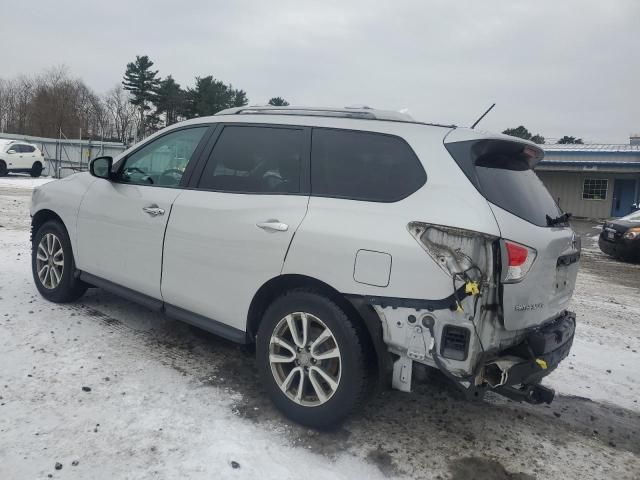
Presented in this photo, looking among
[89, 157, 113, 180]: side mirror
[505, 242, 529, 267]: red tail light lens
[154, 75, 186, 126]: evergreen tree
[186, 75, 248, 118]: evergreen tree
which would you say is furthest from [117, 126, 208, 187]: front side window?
[154, 75, 186, 126]: evergreen tree

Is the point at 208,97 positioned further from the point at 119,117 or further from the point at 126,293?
the point at 126,293

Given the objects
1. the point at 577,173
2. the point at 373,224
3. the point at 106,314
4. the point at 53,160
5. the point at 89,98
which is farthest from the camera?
the point at 89,98

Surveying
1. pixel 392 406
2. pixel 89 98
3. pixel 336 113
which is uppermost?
pixel 89 98

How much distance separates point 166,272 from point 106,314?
1.47 metres

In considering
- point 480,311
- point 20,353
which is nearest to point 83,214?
point 20,353

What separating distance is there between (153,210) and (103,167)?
0.86m

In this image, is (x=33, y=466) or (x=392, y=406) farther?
(x=392, y=406)

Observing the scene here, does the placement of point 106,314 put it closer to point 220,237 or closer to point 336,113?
point 220,237

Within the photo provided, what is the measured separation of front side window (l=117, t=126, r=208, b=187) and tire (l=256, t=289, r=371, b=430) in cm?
146

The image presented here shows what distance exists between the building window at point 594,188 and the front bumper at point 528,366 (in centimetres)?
2893

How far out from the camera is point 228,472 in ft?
8.47

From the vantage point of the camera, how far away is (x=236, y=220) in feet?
10.8

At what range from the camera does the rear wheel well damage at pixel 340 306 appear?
273cm

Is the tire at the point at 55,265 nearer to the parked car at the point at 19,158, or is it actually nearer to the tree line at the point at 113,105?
the parked car at the point at 19,158
